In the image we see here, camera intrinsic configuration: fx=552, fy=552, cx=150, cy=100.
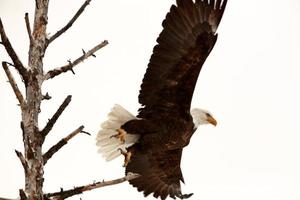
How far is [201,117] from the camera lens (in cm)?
616

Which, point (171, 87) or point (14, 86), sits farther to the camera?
point (171, 87)

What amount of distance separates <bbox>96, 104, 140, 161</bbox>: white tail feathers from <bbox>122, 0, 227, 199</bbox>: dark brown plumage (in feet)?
0.34

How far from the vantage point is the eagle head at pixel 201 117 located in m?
6.13

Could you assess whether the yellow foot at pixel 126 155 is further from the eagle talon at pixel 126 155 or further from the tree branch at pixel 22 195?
the tree branch at pixel 22 195

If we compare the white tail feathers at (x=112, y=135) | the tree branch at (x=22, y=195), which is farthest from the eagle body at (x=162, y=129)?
the tree branch at (x=22, y=195)

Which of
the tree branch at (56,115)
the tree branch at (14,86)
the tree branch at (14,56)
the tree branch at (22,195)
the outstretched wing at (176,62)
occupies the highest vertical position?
the outstretched wing at (176,62)

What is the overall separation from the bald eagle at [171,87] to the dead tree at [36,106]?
8.91ft

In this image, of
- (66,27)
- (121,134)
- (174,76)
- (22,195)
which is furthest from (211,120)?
(22,195)

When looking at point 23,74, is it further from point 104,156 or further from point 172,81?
point 104,156

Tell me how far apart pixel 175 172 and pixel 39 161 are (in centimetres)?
387

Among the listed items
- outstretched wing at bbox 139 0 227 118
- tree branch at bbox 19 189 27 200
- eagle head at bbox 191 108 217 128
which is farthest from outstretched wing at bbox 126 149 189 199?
tree branch at bbox 19 189 27 200

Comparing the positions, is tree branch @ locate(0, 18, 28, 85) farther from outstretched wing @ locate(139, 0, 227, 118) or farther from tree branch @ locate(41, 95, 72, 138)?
outstretched wing @ locate(139, 0, 227, 118)

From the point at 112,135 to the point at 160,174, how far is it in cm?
86

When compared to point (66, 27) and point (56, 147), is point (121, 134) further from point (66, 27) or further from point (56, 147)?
point (56, 147)
